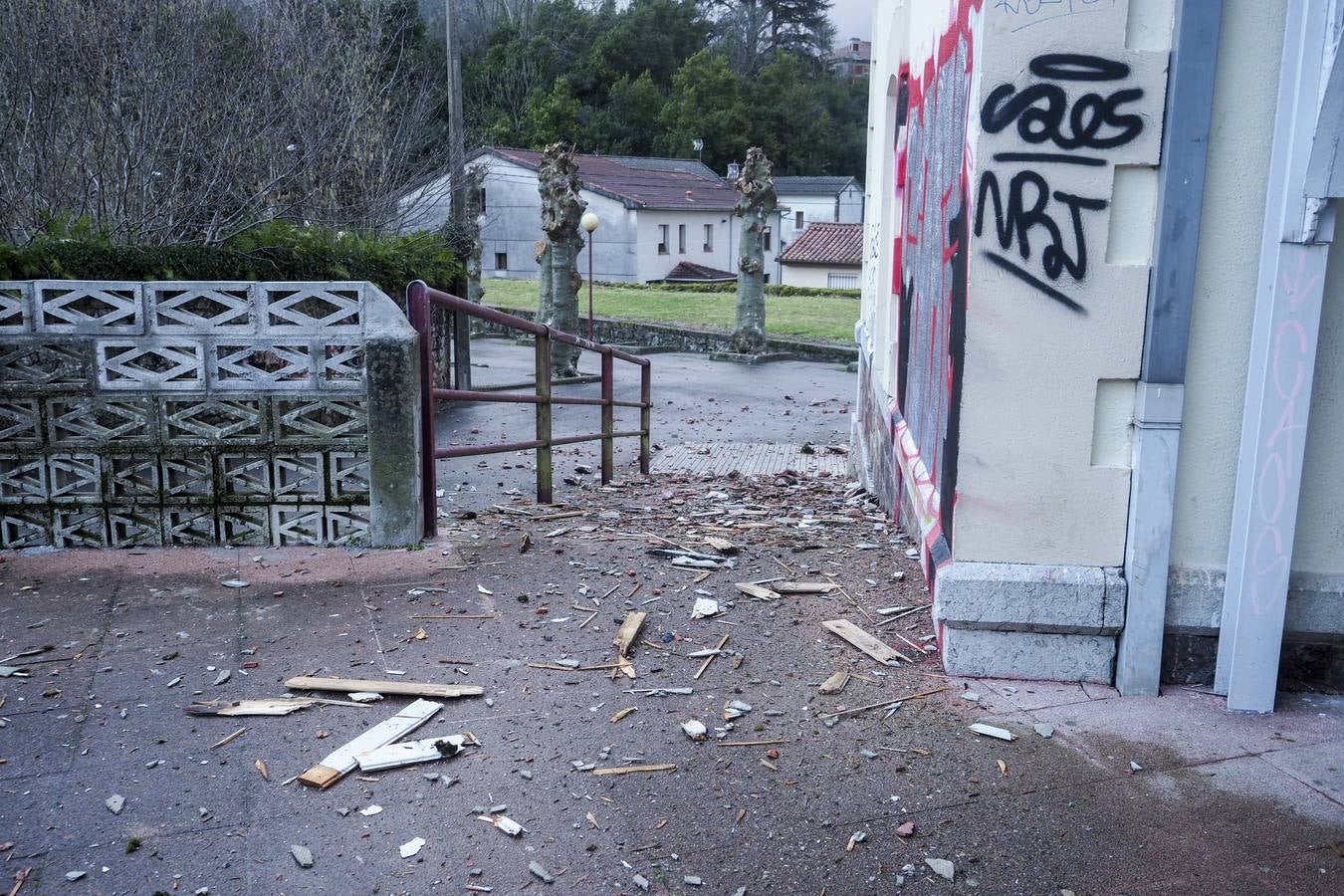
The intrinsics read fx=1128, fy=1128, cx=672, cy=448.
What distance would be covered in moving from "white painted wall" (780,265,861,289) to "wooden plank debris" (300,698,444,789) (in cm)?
5313

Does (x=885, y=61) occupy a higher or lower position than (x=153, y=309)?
higher

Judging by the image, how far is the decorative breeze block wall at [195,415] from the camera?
519 cm

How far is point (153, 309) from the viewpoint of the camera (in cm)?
521

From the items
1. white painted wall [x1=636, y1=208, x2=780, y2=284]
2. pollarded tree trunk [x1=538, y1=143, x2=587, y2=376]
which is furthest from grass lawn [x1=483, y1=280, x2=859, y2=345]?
pollarded tree trunk [x1=538, y1=143, x2=587, y2=376]

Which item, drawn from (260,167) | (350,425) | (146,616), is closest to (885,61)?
(350,425)

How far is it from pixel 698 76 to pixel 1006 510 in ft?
207

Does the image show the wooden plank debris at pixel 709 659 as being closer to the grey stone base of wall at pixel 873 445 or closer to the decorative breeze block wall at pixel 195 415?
the decorative breeze block wall at pixel 195 415

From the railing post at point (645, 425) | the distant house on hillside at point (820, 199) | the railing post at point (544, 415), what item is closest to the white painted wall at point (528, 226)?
the distant house on hillside at point (820, 199)

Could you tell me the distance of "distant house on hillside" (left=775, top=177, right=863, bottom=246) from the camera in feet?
218

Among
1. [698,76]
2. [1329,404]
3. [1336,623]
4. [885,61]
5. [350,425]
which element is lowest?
[1336,623]

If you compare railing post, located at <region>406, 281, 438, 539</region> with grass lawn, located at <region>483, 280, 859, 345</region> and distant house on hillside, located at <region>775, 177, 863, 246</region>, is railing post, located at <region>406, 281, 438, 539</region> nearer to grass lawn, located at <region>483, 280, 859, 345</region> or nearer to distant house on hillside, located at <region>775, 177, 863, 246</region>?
grass lawn, located at <region>483, 280, 859, 345</region>

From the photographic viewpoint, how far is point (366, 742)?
11.5ft

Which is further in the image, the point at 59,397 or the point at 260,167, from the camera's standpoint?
the point at 260,167

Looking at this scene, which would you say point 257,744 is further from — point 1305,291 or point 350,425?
point 1305,291
